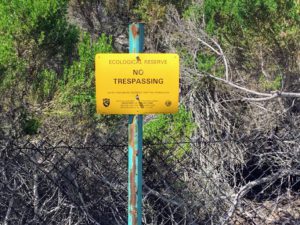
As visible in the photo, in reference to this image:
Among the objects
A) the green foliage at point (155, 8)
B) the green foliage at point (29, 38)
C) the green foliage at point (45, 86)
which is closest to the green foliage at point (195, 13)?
the green foliage at point (155, 8)

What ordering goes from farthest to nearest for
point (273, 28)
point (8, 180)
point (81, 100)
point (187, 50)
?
1. point (187, 50)
2. point (273, 28)
3. point (81, 100)
4. point (8, 180)

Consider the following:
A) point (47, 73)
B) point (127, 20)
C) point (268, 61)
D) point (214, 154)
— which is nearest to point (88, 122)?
point (47, 73)

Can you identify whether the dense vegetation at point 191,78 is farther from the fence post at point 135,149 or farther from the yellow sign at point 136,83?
the yellow sign at point 136,83

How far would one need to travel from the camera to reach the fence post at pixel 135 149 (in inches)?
101

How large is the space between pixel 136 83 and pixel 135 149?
0.31 metres

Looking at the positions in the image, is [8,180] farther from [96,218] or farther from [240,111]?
[240,111]

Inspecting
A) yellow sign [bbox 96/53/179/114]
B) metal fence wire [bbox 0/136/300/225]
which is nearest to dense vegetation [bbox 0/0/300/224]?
metal fence wire [bbox 0/136/300/225]

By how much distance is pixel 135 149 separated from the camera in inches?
104

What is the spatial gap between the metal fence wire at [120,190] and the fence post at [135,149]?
1308 mm

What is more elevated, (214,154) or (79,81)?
(79,81)

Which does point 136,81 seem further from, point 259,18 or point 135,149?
point 259,18

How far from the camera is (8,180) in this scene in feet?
13.7

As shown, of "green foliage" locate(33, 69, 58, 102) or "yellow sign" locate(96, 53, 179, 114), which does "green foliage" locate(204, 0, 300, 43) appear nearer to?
"green foliage" locate(33, 69, 58, 102)

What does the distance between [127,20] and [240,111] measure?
3.23 m
